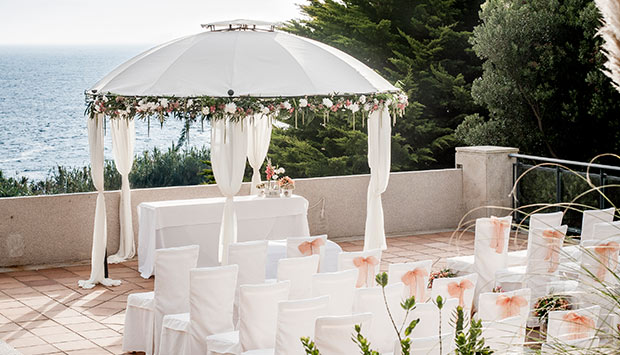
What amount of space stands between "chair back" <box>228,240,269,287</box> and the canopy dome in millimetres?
1883

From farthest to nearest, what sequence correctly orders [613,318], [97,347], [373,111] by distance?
1. [373,111]
2. [97,347]
3. [613,318]

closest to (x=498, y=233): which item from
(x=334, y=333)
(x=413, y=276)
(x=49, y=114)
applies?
(x=413, y=276)

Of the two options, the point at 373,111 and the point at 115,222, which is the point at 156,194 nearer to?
the point at 115,222

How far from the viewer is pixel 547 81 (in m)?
16.6

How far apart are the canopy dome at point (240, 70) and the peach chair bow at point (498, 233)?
194cm

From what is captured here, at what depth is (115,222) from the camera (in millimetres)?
11289

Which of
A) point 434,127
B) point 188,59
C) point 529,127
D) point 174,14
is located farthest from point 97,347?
point 174,14

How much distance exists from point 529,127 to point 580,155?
1.18 m

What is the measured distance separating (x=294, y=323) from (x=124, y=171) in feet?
20.2

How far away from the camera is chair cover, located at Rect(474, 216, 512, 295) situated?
8.51m

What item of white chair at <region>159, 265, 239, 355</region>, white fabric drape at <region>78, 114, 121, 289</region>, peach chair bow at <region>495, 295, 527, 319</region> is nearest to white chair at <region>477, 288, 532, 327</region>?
peach chair bow at <region>495, 295, 527, 319</region>

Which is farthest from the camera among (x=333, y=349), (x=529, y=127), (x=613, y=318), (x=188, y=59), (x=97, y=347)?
(x=529, y=127)

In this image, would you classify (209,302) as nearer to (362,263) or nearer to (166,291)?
(166,291)

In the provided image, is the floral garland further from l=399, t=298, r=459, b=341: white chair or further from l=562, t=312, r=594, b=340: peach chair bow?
l=562, t=312, r=594, b=340: peach chair bow
